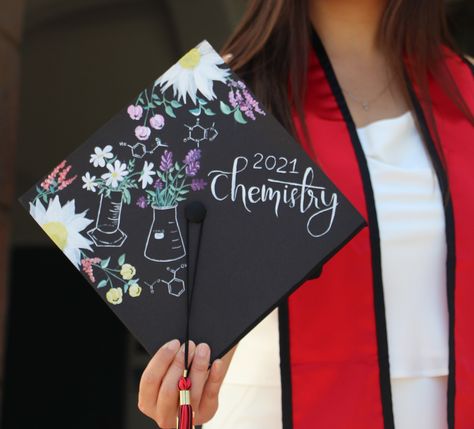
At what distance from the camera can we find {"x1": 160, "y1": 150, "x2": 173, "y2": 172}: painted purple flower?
1.15m

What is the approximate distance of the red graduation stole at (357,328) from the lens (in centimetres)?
128

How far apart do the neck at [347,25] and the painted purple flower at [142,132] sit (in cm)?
54

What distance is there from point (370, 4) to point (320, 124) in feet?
0.95

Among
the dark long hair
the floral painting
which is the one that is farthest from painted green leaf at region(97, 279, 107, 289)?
the dark long hair

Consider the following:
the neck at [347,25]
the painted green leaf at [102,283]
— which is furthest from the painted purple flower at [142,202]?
the neck at [347,25]

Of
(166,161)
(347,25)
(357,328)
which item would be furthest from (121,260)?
(347,25)

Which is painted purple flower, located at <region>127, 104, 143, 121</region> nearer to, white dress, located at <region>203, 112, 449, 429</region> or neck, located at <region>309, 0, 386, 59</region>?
white dress, located at <region>203, 112, 449, 429</region>

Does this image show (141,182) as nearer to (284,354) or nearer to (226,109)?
(226,109)

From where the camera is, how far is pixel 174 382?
1079mm

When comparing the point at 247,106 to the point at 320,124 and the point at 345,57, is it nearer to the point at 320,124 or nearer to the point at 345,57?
the point at 320,124

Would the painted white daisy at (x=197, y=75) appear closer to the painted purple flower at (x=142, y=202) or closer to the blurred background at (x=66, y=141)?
the painted purple flower at (x=142, y=202)

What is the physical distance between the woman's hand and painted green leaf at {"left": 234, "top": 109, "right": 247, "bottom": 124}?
0.29 metres

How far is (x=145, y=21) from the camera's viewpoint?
163 inches

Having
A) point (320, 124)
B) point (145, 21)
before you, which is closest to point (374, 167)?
point (320, 124)
